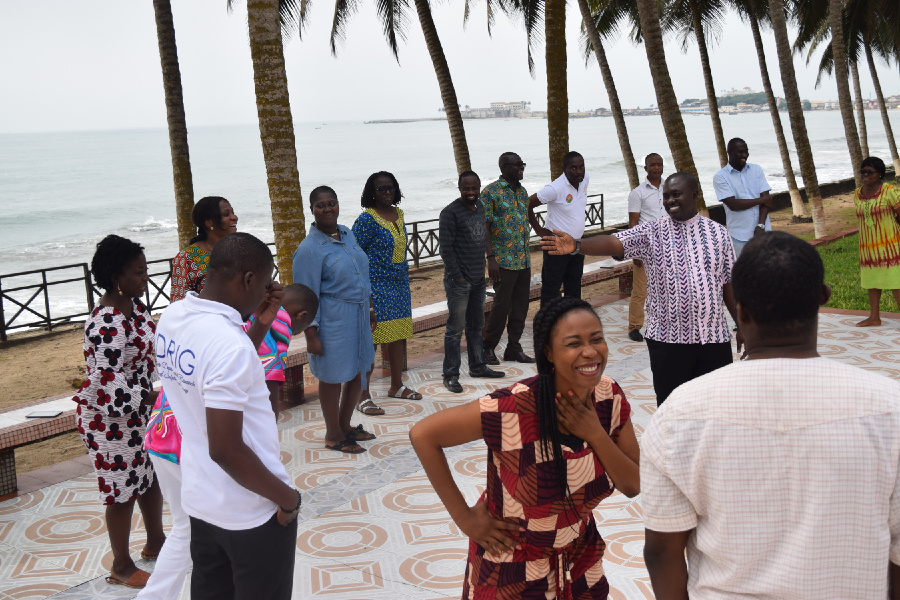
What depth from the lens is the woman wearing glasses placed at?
681 centimetres

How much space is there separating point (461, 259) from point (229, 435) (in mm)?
5091

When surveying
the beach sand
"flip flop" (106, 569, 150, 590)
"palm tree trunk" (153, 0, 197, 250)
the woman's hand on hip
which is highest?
"palm tree trunk" (153, 0, 197, 250)

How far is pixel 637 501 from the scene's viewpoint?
5117mm

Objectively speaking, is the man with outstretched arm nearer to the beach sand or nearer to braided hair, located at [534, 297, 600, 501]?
braided hair, located at [534, 297, 600, 501]

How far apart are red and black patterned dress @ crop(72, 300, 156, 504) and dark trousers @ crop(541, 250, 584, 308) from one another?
495 centimetres

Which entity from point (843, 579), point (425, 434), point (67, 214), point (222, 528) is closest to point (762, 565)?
point (843, 579)

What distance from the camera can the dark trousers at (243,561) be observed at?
271 cm

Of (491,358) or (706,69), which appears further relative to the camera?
(706,69)

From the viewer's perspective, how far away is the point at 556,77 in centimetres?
1100

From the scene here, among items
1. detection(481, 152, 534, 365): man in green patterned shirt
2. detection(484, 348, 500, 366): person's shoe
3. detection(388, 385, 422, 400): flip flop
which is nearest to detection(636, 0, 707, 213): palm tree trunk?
detection(481, 152, 534, 365): man in green patterned shirt

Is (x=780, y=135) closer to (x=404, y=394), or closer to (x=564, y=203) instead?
(x=564, y=203)

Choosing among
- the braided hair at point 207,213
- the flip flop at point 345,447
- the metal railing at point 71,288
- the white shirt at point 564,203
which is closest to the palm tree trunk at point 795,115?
the metal railing at point 71,288

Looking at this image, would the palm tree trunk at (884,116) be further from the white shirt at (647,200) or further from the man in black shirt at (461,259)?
the man in black shirt at (461,259)

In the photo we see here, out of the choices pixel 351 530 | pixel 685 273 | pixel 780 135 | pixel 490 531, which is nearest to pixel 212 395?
pixel 490 531
